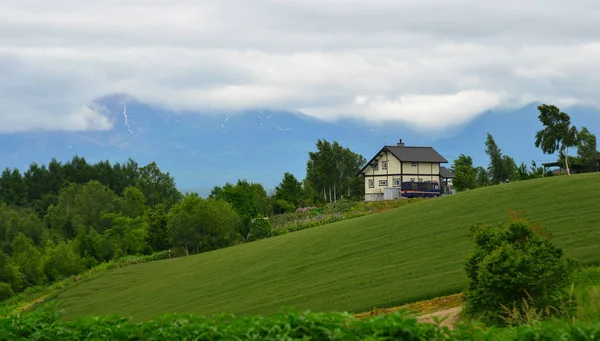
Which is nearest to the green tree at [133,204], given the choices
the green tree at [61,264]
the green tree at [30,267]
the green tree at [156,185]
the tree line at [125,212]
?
the tree line at [125,212]

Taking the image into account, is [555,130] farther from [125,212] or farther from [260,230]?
[125,212]

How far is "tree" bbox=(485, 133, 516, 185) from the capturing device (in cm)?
7419

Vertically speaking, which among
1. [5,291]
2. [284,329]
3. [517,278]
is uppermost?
[284,329]

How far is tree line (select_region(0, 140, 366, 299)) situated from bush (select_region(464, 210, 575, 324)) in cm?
4094

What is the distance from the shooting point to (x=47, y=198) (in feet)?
391

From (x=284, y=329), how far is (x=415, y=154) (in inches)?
2803

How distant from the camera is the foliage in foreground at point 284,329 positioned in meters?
6.62

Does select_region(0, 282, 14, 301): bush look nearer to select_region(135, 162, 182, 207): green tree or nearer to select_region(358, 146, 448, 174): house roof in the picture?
select_region(358, 146, 448, 174): house roof

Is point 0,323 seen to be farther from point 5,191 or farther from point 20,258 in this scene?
point 5,191

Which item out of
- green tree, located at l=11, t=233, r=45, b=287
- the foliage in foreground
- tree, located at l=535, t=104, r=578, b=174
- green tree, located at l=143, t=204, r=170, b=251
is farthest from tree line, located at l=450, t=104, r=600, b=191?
the foliage in foreground

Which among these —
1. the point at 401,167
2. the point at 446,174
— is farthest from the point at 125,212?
the point at 446,174

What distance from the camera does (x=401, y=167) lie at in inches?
2948

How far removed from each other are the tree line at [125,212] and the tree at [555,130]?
28.3 metres

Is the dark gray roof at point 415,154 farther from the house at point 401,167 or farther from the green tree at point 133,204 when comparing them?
the green tree at point 133,204
